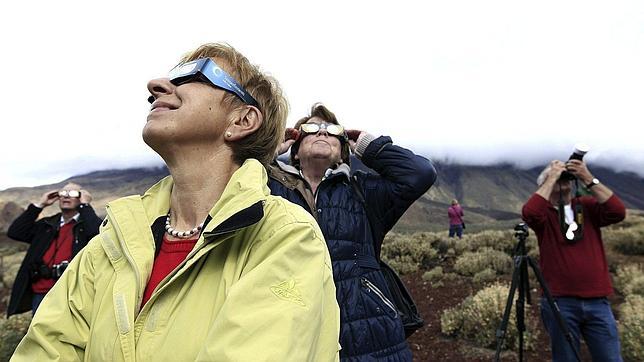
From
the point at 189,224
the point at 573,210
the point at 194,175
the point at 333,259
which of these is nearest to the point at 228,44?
the point at 194,175

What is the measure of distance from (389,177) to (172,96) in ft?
5.43

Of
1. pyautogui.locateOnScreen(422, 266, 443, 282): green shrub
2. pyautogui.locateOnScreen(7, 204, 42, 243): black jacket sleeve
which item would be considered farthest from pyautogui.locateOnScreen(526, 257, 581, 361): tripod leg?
pyautogui.locateOnScreen(422, 266, 443, 282): green shrub

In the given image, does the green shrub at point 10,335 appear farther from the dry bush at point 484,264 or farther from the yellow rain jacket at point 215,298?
the dry bush at point 484,264

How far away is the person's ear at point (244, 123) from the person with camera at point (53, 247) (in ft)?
14.5

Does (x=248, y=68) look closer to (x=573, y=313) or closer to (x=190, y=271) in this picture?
(x=190, y=271)

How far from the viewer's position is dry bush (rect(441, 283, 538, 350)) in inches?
260

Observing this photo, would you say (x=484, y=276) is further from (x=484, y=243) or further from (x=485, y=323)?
(x=484, y=243)

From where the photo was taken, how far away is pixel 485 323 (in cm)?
700

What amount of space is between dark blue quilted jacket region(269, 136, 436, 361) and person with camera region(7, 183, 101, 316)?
3842 millimetres

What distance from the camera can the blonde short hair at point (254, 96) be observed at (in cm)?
178

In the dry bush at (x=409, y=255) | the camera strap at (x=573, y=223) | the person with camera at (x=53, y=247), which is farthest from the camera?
the dry bush at (x=409, y=255)

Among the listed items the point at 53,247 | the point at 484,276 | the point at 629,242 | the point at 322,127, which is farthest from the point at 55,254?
the point at 629,242

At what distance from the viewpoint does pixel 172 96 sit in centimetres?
167

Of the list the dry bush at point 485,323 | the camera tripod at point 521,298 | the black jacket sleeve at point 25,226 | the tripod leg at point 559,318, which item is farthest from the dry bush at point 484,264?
the black jacket sleeve at point 25,226
